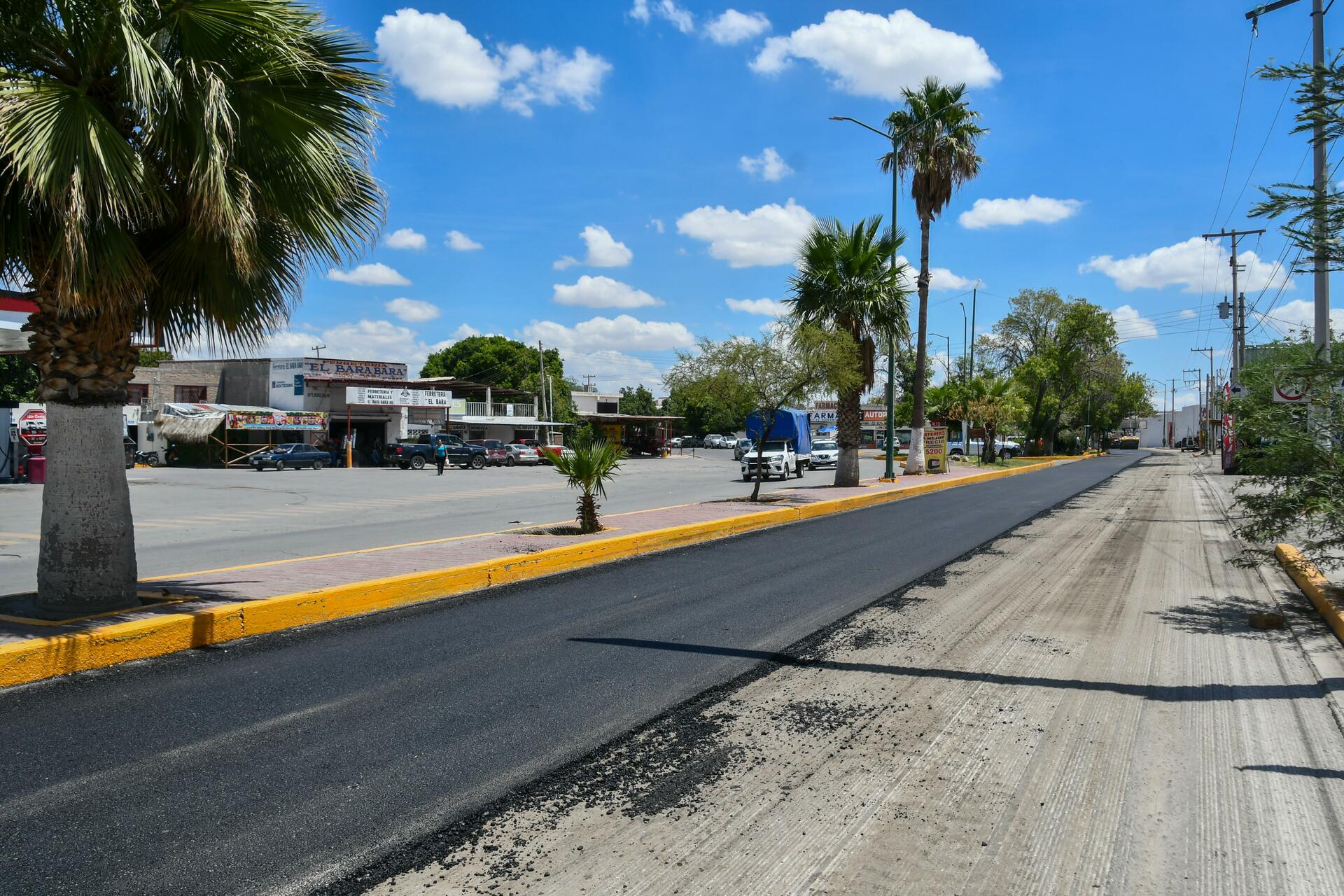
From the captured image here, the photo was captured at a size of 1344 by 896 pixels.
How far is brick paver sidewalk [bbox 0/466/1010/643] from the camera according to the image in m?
7.15

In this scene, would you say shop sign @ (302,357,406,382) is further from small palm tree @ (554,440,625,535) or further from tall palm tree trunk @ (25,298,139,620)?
tall palm tree trunk @ (25,298,139,620)

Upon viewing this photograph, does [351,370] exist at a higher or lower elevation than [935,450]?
higher

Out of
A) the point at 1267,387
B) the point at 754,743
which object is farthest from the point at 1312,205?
the point at 754,743

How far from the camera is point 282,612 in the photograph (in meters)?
7.71

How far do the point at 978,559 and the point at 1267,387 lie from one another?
4.14 m

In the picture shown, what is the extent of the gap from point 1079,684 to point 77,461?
24.5ft

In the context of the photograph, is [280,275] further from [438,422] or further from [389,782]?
[438,422]

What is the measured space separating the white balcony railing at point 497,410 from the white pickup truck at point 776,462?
27.9 metres

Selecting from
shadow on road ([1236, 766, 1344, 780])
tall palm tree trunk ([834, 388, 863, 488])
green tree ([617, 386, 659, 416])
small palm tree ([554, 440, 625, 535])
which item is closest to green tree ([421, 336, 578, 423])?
green tree ([617, 386, 659, 416])

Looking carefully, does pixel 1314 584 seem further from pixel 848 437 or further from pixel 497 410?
pixel 497 410

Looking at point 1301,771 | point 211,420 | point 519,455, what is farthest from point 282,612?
point 519,455

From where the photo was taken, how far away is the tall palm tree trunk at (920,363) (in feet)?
107

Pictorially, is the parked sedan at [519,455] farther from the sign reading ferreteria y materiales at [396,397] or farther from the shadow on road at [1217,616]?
the shadow on road at [1217,616]

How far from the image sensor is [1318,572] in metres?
9.55
